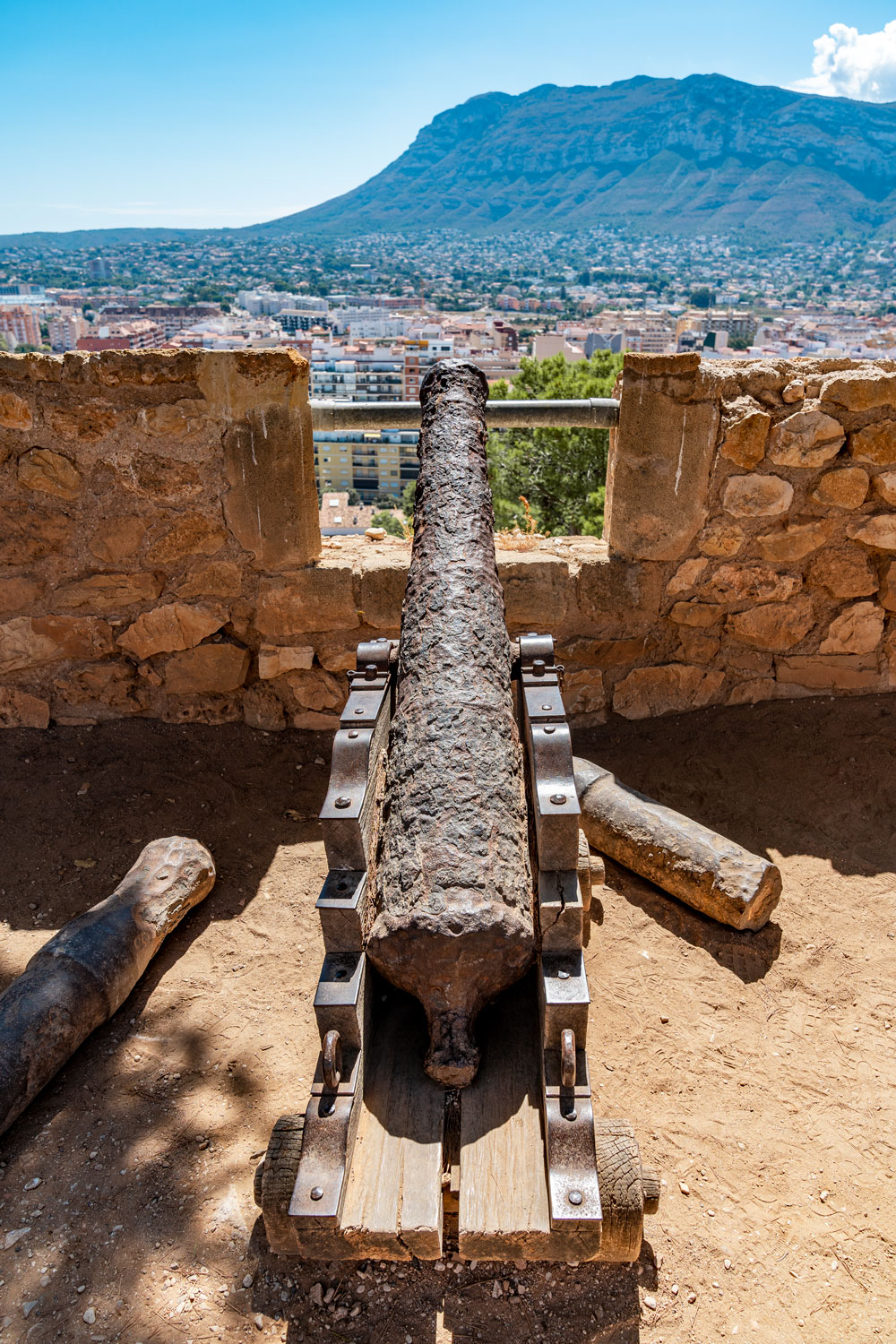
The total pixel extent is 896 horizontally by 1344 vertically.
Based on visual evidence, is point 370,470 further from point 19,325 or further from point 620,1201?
point 19,325

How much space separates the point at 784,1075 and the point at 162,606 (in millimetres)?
3036

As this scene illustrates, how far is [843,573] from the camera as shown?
12.9 feet

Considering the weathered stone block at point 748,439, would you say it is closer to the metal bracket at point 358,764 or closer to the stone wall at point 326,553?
the stone wall at point 326,553

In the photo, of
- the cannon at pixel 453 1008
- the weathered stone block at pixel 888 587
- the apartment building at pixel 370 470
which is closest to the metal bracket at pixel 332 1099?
Answer: the cannon at pixel 453 1008

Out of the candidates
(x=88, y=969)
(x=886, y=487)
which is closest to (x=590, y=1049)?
(x=88, y=969)

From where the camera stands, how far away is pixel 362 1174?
1.68 meters

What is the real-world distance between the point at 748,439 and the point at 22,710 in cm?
349

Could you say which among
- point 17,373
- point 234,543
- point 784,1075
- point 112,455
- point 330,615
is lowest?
point 784,1075

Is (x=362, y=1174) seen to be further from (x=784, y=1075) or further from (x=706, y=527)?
(x=706, y=527)

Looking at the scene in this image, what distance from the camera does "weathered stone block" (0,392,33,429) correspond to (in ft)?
11.4

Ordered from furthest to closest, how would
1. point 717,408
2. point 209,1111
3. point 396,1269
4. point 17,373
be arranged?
1. point 717,408
2. point 17,373
3. point 209,1111
4. point 396,1269

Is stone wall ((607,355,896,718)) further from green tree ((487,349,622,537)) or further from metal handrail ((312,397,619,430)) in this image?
green tree ((487,349,622,537))

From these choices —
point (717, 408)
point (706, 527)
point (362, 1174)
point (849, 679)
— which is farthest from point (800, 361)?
point (362, 1174)

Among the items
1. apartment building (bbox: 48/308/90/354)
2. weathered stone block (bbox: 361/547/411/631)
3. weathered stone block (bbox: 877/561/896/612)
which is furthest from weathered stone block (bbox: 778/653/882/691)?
apartment building (bbox: 48/308/90/354)
